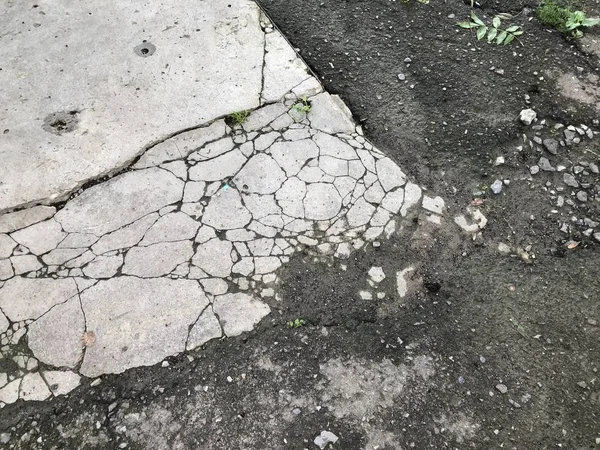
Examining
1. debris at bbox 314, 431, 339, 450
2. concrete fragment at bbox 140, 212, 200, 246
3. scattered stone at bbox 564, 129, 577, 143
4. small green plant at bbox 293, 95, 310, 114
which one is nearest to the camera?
debris at bbox 314, 431, 339, 450

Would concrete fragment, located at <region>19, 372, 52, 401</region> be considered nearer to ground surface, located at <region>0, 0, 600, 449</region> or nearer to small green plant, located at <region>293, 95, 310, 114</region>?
ground surface, located at <region>0, 0, 600, 449</region>

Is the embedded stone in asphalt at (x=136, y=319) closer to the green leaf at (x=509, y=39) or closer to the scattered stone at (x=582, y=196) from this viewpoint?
the scattered stone at (x=582, y=196)

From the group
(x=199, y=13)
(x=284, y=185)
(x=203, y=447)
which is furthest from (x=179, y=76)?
(x=203, y=447)

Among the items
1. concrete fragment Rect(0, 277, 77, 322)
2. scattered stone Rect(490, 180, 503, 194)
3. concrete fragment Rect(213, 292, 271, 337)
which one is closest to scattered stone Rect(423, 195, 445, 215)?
scattered stone Rect(490, 180, 503, 194)

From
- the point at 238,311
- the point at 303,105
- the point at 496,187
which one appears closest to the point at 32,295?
the point at 238,311

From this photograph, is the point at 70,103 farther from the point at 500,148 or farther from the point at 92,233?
the point at 500,148

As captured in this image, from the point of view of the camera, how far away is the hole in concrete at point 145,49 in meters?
3.79

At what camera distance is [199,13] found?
4.07 m

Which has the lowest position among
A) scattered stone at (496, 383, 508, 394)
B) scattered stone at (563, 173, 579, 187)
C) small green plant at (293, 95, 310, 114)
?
scattered stone at (496, 383, 508, 394)

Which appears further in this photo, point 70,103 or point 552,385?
point 70,103

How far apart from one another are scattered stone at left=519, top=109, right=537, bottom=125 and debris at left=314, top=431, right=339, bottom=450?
248cm

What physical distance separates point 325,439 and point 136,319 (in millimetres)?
1177

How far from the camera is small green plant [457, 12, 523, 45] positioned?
13.1 feet

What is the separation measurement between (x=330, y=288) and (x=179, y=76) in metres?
1.98
